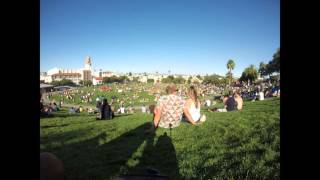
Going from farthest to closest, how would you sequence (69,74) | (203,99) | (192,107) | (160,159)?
(69,74)
(203,99)
(192,107)
(160,159)

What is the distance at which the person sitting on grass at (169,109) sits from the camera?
7609 millimetres

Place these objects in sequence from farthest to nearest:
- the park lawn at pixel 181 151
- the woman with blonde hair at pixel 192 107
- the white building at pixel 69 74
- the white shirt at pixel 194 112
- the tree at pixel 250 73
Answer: the white building at pixel 69 74 < the tree at pixel 250 73 < the white shirt at pixel 194 112 < the woman with blonde hair at pixel 192 107 < the park lawn at pixel 181 151

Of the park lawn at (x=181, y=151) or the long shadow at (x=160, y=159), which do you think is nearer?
the park lawn at (x=181, y=151)

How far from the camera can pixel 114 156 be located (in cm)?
671

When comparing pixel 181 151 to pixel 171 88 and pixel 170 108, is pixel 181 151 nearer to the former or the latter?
pixel 170 108

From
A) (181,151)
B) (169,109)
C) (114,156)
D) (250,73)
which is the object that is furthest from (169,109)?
(250,73)

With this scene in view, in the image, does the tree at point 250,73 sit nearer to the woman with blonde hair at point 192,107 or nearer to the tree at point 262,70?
the tree at point 262,70

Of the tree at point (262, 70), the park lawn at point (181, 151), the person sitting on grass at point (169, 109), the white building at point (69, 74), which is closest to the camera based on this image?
the park lawn at point (181, 151)

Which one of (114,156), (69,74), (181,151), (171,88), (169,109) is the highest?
(69,74)

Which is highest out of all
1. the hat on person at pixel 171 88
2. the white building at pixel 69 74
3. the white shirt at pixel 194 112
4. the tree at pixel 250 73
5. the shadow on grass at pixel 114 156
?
the white building at pixel 69 74

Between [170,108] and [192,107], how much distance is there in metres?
1.44

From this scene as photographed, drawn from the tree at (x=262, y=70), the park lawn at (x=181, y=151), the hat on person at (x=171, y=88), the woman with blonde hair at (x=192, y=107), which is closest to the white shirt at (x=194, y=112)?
the woman with blonde hair at (x=192, y=107)
